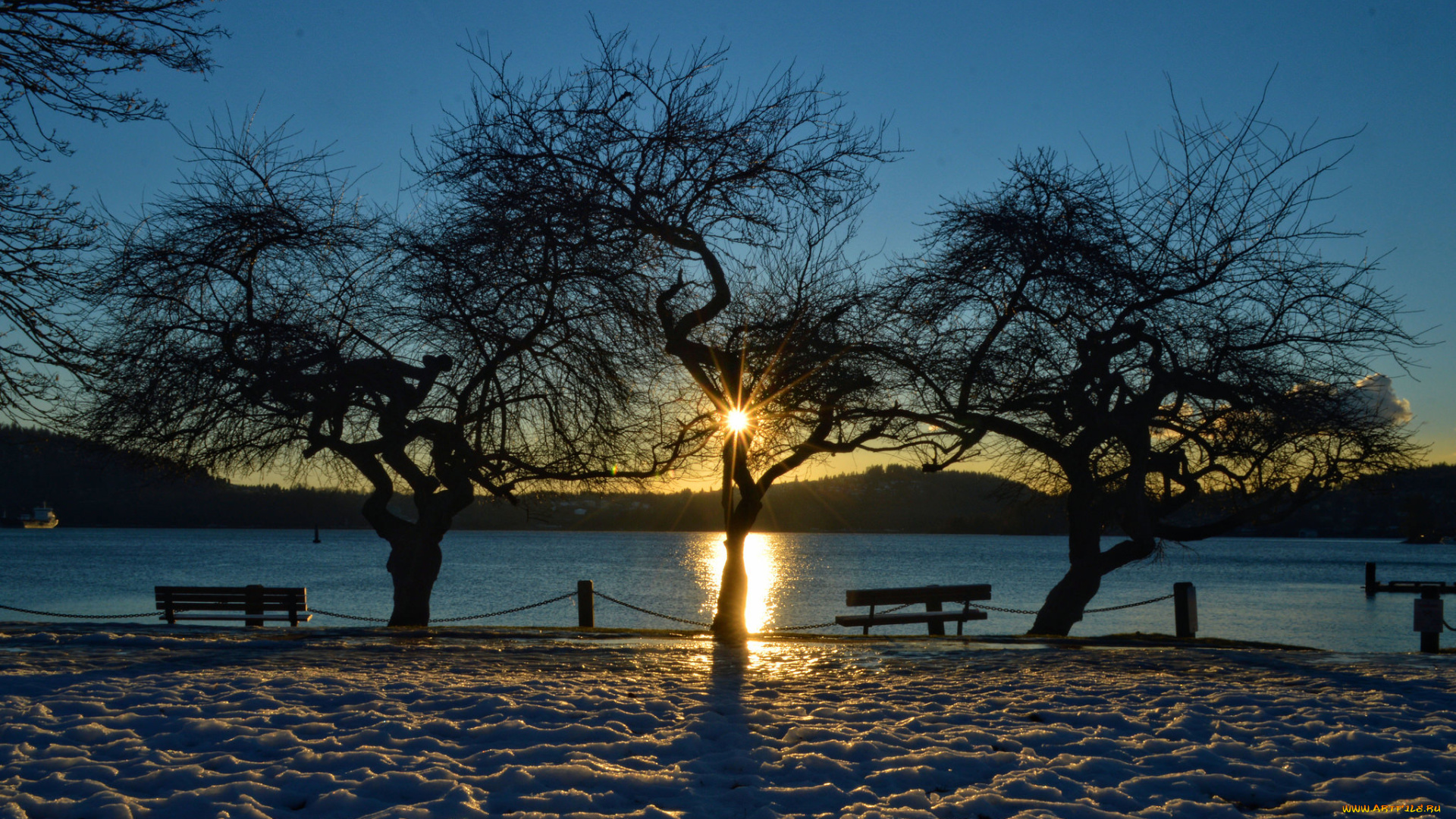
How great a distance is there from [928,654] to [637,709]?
4.99 m

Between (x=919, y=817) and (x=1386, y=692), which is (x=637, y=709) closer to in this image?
(x=919, y=817)

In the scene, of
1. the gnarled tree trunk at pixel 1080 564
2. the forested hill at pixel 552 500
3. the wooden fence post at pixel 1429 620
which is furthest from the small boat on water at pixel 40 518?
the wooden fence post at pixel 1429 620

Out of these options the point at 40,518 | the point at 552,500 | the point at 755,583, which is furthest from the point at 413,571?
the point at 40,518

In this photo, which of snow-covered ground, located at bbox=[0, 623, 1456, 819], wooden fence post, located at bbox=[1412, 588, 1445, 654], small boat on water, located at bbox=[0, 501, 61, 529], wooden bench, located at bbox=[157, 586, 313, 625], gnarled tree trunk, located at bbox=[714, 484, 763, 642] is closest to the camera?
snow-covered ground, located at bbox=[0, 623, 1456, 819]

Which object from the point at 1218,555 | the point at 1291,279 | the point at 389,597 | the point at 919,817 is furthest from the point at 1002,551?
the point at 919,817

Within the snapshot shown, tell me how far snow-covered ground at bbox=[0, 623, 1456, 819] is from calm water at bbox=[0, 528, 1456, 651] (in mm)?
12870

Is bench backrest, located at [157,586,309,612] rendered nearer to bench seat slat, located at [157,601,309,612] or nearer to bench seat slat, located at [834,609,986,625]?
bench seat slat, located at [157,601,309,612]

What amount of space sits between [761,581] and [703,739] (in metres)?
73.4

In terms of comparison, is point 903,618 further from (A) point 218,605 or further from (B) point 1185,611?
(A) point 218,605

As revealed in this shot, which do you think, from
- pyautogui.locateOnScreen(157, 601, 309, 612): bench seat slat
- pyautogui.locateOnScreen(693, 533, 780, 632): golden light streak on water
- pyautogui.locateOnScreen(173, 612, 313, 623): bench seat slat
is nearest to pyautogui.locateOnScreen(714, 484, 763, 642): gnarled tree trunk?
pyautogui.locateOnScreen(693, 533, 780, 632): golden light streak on water

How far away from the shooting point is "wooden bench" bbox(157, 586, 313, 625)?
17219mm

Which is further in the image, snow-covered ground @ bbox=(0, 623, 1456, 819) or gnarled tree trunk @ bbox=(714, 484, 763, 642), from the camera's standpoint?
gnarled tree trunk @ bbox=(714, 484, 763, 642)

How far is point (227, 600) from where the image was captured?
57.8 feet

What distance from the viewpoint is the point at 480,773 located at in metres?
5.02
